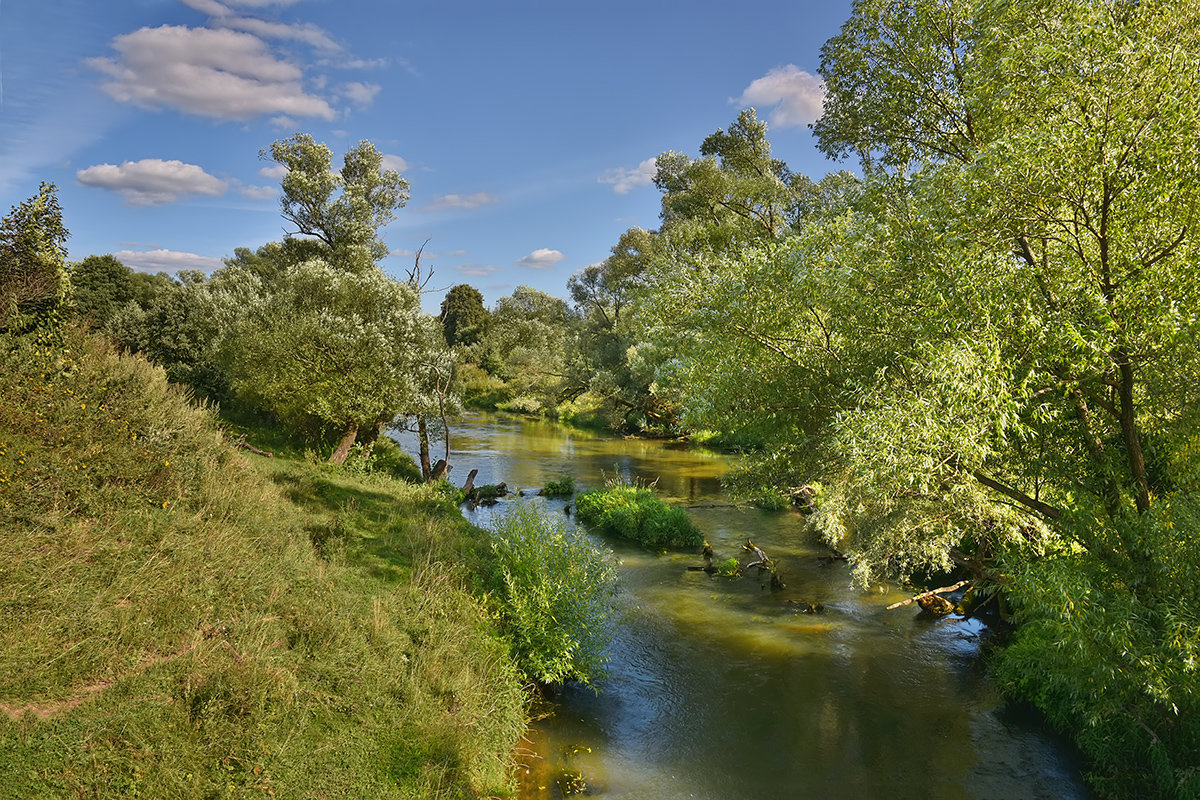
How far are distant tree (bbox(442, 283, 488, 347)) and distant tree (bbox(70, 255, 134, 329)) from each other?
4733 centimetres

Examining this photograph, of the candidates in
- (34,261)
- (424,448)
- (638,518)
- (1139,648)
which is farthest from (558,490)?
(1139,648)

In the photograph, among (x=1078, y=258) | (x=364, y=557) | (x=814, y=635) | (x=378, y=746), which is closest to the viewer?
(x=378, y=746)

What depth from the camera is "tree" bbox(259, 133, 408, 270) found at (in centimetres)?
3275

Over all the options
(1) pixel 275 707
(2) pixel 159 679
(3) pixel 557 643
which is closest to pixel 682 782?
(3) pixel 557 643

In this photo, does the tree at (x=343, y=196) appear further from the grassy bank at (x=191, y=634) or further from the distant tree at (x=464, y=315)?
the distant tree at (x=464, y=315)

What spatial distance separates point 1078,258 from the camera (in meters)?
9.48

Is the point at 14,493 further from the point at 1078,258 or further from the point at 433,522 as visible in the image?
the point at 1078,258

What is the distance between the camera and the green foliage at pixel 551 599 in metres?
12.5

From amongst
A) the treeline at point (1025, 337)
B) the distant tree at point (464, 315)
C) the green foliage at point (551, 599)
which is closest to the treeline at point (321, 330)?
the green foliage at point (551, 599)

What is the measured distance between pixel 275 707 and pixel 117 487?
5506 mm

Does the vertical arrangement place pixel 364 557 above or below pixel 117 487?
below

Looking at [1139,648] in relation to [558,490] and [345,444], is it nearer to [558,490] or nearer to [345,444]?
[345,444]

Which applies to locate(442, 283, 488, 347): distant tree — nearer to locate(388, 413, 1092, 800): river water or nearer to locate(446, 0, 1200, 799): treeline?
locate(388, 413, 1092, 800): river water

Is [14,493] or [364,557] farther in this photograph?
[364,557]
